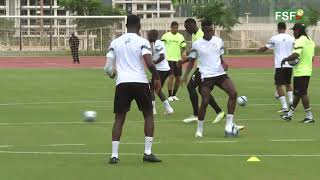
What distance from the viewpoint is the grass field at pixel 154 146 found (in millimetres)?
8562

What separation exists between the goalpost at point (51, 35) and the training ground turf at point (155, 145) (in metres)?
28.7

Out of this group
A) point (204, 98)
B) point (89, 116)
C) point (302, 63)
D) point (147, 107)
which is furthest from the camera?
point (89, 116)

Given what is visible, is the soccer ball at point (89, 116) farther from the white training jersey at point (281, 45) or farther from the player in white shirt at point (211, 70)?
the white training jersey at point (281, 45)

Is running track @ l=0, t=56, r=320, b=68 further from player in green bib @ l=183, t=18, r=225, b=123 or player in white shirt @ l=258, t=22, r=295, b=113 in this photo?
player in green bib @ l=183, t=18, r=225, b=123

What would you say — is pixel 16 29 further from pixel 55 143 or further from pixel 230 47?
pixel 55 143

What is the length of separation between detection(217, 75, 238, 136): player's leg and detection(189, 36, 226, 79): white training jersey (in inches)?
5.6

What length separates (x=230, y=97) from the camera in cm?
1143

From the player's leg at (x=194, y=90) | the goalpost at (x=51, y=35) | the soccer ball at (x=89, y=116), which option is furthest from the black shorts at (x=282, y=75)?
the goalpost at (x=51, y=35)

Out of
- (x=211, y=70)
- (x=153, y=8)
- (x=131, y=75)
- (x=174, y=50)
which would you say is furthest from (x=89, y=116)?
(x=153, y=8)

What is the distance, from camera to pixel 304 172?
856 cm

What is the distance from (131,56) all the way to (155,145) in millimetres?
2200

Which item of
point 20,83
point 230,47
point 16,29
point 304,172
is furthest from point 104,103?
point 230,47

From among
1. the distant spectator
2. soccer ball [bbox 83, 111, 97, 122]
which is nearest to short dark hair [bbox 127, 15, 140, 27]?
soccer ball [bbox 83, 111, 97, 122]

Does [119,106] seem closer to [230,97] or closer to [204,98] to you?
[204,98]
